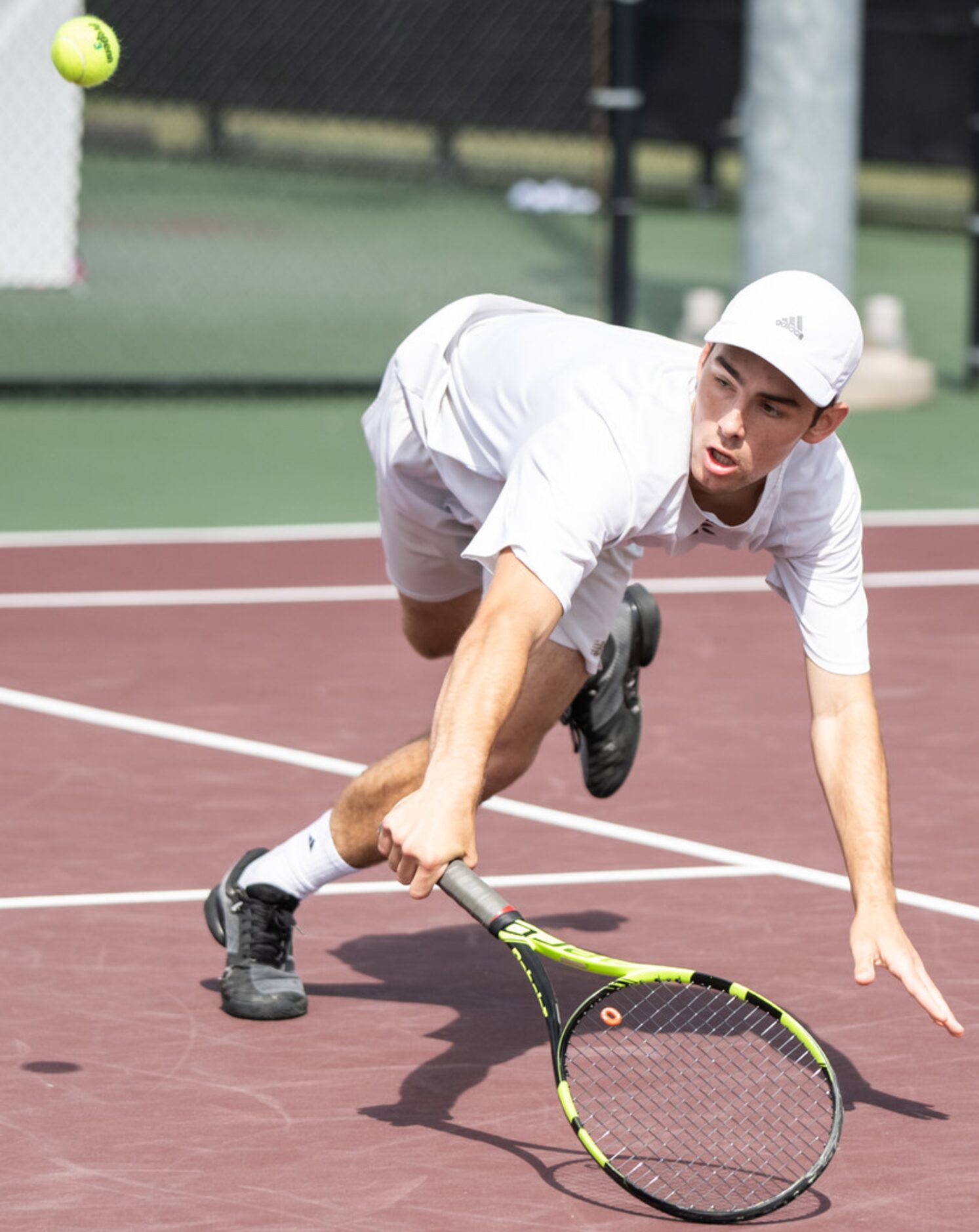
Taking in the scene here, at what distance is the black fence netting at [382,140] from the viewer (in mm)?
15273

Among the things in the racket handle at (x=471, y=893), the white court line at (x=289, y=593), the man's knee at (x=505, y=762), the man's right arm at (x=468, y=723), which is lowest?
the white court line at (x=289, y=593)

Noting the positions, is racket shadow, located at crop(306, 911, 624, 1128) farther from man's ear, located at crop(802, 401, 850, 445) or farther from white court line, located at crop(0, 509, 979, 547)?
white court line, located at crop(0, 509, 979, 547)

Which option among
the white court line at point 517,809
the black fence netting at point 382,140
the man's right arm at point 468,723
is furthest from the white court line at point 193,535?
the man's right arm at point 468,723

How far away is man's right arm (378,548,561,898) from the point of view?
3508mm

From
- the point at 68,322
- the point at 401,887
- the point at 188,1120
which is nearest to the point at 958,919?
the point at 401,887

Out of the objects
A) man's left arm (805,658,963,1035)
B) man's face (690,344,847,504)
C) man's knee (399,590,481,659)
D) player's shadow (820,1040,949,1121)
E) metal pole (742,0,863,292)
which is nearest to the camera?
man's left arm (805,658,963,1035)

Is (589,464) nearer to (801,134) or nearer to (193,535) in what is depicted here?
(193,535)

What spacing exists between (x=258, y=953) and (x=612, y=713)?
1.03 metres

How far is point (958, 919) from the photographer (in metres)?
5.20

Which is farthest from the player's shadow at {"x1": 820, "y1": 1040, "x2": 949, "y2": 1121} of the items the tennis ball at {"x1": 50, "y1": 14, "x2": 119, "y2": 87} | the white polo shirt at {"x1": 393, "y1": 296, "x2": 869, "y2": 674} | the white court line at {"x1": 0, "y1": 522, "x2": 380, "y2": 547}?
the white court line at {"x1": 0, "y1": 522, "x2": 380, "y2": 547}

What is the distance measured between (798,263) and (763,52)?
1.06 meters

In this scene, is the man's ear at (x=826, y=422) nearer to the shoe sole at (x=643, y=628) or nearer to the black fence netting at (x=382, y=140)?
the shoe sole at (x=643, y=628)

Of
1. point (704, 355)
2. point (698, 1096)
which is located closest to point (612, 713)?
point (698, 1096)

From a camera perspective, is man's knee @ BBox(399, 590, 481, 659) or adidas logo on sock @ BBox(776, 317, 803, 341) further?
man's knee @ BBox(399, 590, 481, 659)
